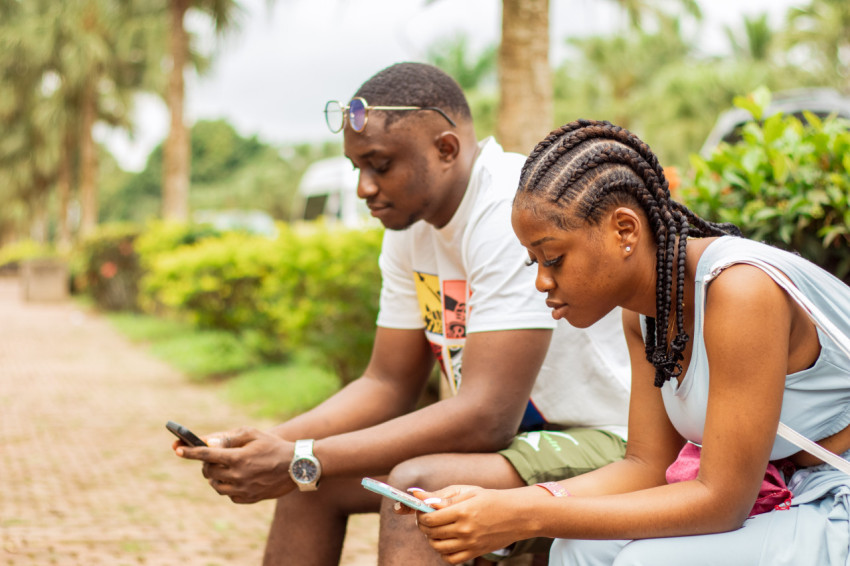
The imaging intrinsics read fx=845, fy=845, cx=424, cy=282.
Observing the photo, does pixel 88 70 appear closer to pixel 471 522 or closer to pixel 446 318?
pixel 446 318

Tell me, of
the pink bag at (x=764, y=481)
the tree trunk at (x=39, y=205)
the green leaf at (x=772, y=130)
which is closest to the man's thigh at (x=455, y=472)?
the pink bag at (x=764, y=481)

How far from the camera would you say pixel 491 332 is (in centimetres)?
207

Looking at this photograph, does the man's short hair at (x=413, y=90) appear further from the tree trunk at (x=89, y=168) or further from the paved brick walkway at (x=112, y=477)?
the tree trunk at (x=89, y=168)

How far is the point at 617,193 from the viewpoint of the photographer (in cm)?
164

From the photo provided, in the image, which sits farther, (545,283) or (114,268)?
(114,268)

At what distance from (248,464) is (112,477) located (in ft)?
11.2

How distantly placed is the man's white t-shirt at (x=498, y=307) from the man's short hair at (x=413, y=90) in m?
0.17

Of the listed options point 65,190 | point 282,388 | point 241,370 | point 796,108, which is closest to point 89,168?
point 65,190

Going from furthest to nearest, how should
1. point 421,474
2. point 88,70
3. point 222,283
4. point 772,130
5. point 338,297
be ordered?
point 88,70 → point 222,283 → point 338,297 → point 772,130 → point 421,474

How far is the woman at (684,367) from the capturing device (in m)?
1.52

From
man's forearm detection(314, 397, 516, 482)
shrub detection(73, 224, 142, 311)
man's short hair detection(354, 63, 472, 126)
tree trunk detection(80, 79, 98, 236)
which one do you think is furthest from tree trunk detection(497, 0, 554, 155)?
tree trunk detection(80, 79, 98, 236)

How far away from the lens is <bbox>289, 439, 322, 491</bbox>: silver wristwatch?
6.86ft

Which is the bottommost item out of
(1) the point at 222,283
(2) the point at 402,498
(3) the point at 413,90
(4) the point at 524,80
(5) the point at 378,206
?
(1) the point at 222,283

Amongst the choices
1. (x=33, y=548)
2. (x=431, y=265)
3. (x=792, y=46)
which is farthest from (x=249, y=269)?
(x=792, y=46)
